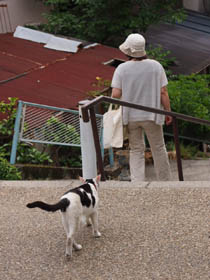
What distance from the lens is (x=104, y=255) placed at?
4758 mm

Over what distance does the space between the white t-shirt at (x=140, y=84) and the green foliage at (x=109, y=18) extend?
7.17 m

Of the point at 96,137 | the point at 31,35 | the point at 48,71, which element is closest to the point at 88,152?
the point at 96,137

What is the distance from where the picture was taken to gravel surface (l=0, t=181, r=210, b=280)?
4539 mm

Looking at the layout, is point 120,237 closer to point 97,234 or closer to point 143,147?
point 97,234

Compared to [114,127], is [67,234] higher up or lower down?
higher up

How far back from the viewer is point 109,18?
1377cm

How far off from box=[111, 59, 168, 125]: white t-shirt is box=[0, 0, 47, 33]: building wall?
337 inches

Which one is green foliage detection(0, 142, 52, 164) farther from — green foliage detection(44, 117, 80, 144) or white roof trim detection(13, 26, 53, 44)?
white roof trim detection(13, 26, 53, 44)

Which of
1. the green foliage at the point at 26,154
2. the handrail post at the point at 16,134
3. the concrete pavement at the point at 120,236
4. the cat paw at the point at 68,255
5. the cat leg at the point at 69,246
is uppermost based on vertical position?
the cat leg at the point at 69,246

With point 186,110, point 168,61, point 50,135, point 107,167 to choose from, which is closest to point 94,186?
point 50,135

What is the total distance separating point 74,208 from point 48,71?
6.77 m

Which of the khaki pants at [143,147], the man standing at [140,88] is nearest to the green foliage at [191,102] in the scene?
the khaki pants at [143,147]

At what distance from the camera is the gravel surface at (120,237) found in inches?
179

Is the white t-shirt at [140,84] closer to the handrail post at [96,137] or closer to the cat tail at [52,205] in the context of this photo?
the handrail post at [96,137]
